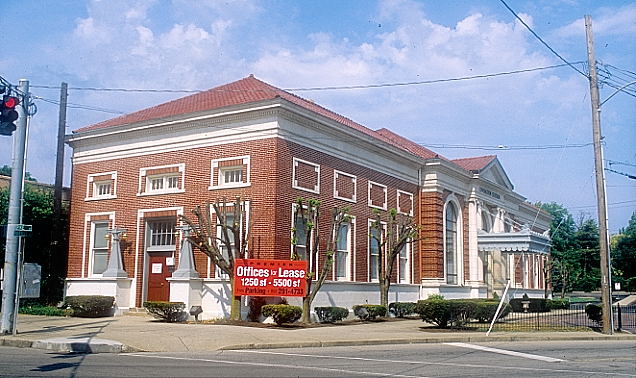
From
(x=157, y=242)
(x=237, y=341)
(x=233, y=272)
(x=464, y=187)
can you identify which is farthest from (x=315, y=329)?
(x=464, y=187)

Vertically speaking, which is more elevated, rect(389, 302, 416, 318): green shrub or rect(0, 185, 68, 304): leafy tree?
rect(0, 185, 68, 304): leafy tree

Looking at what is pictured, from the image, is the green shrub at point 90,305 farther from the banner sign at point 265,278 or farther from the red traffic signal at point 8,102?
the red traffic signal at point 8,102

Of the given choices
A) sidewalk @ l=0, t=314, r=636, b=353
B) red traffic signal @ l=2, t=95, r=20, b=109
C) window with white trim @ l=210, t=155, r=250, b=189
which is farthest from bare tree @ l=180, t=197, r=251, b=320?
red traffic signal @ l=2, t=95, r=20, b=109

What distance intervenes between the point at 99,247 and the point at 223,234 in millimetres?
7987

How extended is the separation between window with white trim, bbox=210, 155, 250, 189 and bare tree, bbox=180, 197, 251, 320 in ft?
2.59

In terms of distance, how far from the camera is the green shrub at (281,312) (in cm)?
2309

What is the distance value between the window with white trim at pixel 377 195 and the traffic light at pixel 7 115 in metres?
18.7

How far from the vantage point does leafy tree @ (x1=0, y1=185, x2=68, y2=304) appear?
3178 centimetres

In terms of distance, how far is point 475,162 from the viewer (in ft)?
147

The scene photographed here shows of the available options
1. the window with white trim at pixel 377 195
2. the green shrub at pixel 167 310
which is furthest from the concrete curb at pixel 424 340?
the window with white trim at pixel 377 195

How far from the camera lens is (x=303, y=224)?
27250 mm

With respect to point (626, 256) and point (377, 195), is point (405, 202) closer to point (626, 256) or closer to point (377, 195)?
point (377, 195)

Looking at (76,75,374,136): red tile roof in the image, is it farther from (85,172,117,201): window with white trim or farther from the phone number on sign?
the phone number on sign

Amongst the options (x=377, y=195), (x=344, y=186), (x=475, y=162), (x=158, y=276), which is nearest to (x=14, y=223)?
(x=158, y=276)
